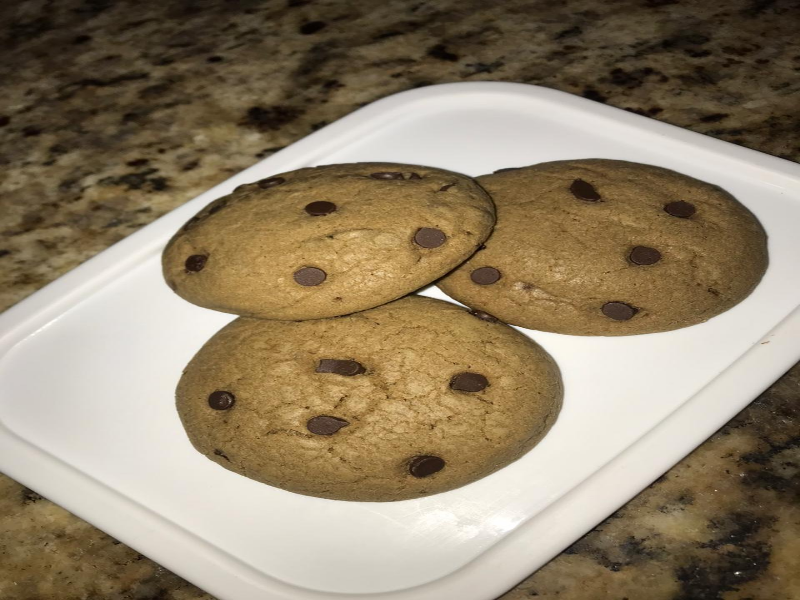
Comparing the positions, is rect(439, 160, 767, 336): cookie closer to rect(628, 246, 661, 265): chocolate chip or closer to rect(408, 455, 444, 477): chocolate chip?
rect(628, 246, 661, 265): chocolate chip

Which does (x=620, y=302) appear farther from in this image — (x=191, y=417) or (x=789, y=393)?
(x=191, y=417)

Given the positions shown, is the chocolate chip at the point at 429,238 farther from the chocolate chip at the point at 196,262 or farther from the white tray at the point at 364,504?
the chocolate chip at the point at 196,262

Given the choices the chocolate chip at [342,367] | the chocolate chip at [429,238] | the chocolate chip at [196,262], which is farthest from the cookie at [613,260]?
the chocolate chip at [196,262]

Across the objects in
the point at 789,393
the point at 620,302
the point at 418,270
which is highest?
the point at 418,270

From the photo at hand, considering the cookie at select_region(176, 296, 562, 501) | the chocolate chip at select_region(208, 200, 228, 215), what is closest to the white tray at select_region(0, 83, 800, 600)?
the cookie at select_region(176, 296, 562, 501)

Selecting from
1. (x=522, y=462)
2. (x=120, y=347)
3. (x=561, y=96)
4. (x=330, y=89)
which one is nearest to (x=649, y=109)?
(x=561, y=96)
